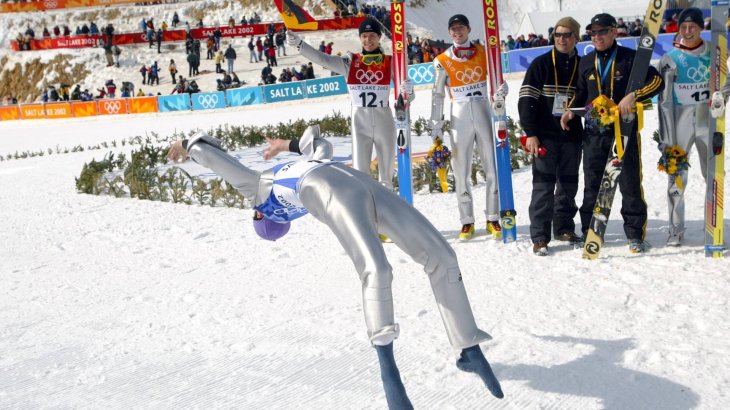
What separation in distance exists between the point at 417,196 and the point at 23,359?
214 inches

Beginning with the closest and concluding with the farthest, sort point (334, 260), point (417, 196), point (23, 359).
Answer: point (23, 359) < point (334, 260) < point (417, 196)

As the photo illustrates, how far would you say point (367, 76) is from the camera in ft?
22.9

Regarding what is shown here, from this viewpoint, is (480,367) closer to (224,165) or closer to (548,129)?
(224,165)

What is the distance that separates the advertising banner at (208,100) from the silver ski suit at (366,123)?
21794 mm

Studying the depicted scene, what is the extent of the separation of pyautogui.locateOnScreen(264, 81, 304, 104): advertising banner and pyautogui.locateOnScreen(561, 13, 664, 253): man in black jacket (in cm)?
2144

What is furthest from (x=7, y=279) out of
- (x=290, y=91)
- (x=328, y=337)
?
(x=290, y=91)

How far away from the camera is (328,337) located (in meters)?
4.59

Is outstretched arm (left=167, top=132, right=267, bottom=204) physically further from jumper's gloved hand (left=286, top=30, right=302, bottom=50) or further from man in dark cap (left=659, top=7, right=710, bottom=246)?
man in dark cap (left=659, top=7, right=710, bottom=246)

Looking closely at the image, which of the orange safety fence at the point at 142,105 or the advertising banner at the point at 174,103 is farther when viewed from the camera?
the orange safety fence at the point at 142,105

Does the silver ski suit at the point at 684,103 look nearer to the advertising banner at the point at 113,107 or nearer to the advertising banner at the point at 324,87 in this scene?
the advertising banner at the point at 324,87

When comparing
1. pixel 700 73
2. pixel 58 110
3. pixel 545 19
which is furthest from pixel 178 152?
pixel 545 19

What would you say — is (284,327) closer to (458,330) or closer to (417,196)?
(458,330)

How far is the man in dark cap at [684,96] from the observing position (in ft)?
18.5

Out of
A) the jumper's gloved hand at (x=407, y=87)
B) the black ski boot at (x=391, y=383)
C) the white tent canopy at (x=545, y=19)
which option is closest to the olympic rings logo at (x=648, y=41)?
the jumper's gloved hand at (x=407, y=87)
